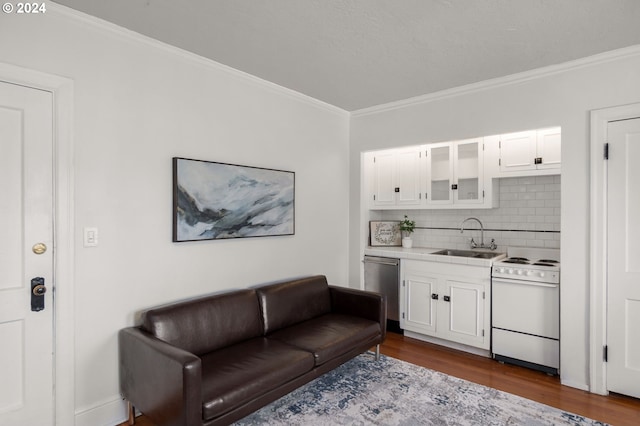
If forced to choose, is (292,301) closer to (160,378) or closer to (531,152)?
(160,378)

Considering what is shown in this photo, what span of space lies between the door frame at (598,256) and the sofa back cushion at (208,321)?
267 centimetres

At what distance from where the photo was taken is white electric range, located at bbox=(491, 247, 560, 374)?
3.06m

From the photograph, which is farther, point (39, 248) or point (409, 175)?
point (409, 175)

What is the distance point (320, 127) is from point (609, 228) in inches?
110

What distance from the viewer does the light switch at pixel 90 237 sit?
2.25 metres

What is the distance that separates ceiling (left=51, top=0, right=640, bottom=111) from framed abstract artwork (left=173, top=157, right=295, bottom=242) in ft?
2.94

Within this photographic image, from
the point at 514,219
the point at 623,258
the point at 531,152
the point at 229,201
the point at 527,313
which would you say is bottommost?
the point at 527,313

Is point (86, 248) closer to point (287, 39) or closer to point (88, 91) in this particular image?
point (88, 91)

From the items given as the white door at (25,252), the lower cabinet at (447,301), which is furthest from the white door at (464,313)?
the white door at (25,252)

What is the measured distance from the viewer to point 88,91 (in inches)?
89.1

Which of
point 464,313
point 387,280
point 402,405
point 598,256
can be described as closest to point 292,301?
point 402,405

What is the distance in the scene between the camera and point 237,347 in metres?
2.63

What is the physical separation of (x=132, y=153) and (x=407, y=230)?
3.24 m

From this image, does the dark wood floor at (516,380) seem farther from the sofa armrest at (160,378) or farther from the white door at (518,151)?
the white door at (518,151)
